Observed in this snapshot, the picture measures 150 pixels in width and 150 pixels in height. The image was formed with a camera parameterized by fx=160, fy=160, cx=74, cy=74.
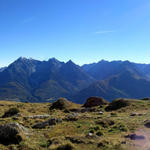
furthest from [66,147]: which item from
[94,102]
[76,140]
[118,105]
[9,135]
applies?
[94,102]

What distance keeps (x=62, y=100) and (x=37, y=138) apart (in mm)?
42574

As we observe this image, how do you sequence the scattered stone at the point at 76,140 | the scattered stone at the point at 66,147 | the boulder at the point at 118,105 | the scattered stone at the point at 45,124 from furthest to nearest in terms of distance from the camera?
the boulder at the point at 118,105 < the scattered stone at the point at 45,124 < the scattered stone at the point at 76,140 < the scattered stone at the point at 66,147

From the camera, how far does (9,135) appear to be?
1800 cm

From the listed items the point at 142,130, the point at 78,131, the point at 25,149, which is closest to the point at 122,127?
the point at 142,130

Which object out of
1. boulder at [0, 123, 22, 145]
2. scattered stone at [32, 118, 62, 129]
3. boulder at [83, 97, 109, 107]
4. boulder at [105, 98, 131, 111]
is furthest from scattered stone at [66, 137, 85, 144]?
boulder at [83, 97, 109, 107]

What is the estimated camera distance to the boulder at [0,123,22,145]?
17.5 meters

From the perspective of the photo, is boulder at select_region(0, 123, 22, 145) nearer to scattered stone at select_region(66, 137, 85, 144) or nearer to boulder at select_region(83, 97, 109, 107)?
scattered stone at select_region(66, 137, 85, 144)

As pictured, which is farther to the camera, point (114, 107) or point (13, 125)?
point (114, 107)

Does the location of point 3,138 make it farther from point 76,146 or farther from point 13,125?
point 76,146

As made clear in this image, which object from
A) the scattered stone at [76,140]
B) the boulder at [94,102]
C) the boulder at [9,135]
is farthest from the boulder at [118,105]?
the boulder at [9,135]

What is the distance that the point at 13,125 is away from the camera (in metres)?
19.0

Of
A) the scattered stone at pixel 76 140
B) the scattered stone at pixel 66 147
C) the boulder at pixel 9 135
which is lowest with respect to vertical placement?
the scattered stone at pixel 76 140

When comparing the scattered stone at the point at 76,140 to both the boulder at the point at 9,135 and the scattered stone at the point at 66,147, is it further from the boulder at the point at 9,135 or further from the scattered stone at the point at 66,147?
the boulder at the point at 9,135

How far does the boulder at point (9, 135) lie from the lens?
17.5 m
